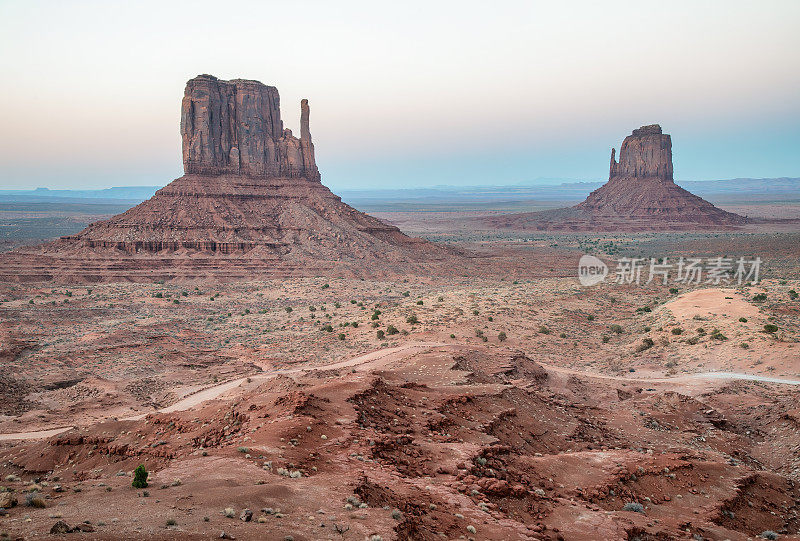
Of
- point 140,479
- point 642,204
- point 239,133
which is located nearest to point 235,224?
point 239,133

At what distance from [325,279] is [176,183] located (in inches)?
1047

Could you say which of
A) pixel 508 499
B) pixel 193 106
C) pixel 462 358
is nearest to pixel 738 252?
pixel 462 358

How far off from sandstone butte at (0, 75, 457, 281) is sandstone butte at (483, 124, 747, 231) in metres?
69.1

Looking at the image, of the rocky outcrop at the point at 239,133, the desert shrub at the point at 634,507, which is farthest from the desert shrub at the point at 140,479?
the rocky outcrop at the point at 239,133

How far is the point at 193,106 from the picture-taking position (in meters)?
70.4

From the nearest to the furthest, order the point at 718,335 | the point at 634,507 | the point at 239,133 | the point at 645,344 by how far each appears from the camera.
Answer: the point at 634,507 → the point at 718,335 → the point at 645,344 → the point at 239,133

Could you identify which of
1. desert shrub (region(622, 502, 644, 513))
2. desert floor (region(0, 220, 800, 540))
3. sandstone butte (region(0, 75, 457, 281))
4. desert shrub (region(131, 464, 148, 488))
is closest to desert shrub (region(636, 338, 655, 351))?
desert floor (region(0, 220, 800, 540))

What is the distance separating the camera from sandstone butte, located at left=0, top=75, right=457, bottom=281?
6056cm

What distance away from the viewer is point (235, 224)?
220 ft

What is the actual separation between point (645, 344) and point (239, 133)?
191ft

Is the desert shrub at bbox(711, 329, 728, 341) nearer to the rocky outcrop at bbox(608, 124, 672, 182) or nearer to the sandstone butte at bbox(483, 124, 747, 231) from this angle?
the sandstone butte at bbox(483, 124, 747, 231)

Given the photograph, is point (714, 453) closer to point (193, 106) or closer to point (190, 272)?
point (190, 272)

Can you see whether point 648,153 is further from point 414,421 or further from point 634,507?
point 634,507

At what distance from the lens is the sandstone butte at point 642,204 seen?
403 ft
